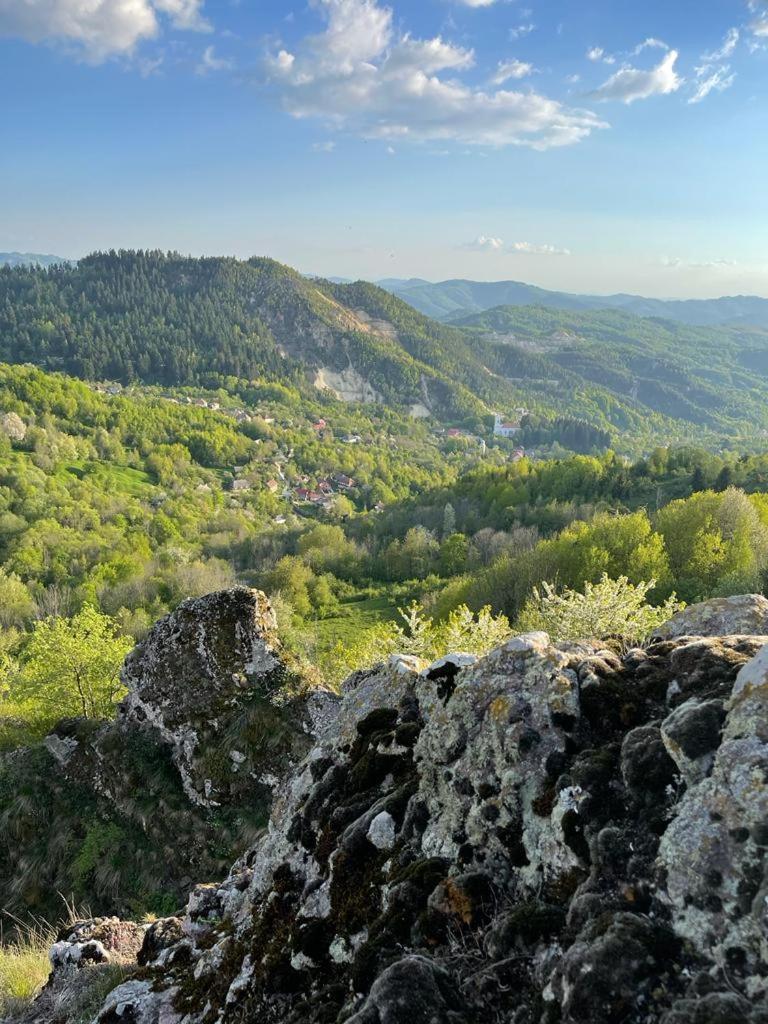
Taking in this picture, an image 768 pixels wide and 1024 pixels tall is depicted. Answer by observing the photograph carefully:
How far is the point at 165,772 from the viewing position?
688 inches

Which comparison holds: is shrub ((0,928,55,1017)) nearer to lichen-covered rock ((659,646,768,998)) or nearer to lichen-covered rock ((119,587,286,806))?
lichen-covered rock ((119,587,286,806))

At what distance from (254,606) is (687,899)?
1631 centimetres

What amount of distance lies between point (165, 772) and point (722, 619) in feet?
51.4

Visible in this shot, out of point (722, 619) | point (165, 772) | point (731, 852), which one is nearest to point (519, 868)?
point (731, 852)

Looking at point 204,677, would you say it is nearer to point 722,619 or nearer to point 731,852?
point 722,619

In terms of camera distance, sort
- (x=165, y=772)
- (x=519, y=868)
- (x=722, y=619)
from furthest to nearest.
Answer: (x=165, y=772)
(x=722, y=619)
(x=519, y=868)

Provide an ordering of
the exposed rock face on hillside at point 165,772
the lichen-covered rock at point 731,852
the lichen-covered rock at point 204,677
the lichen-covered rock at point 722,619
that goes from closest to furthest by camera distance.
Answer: the lichen-covered rock at point 731,852 → the lichen-covered rock at point 722,619 → the exposed rock face on hillside at point 165,772 → the lichen-covered rock at point 204,677

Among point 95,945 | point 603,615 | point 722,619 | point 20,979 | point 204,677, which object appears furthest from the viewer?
point 603,615

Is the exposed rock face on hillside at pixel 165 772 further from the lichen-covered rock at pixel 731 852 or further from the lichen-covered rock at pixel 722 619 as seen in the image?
the lichen-covered rock at pixel 731 852

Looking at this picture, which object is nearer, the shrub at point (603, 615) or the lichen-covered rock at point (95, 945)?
the lichen-covered rock at point (95, 945)

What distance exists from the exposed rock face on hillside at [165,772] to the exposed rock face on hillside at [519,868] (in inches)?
325

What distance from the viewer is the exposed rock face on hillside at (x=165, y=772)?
15867mm

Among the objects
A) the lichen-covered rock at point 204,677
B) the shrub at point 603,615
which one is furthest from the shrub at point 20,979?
the shrub at point 603,615

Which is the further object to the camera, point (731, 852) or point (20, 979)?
point (20, 979)
